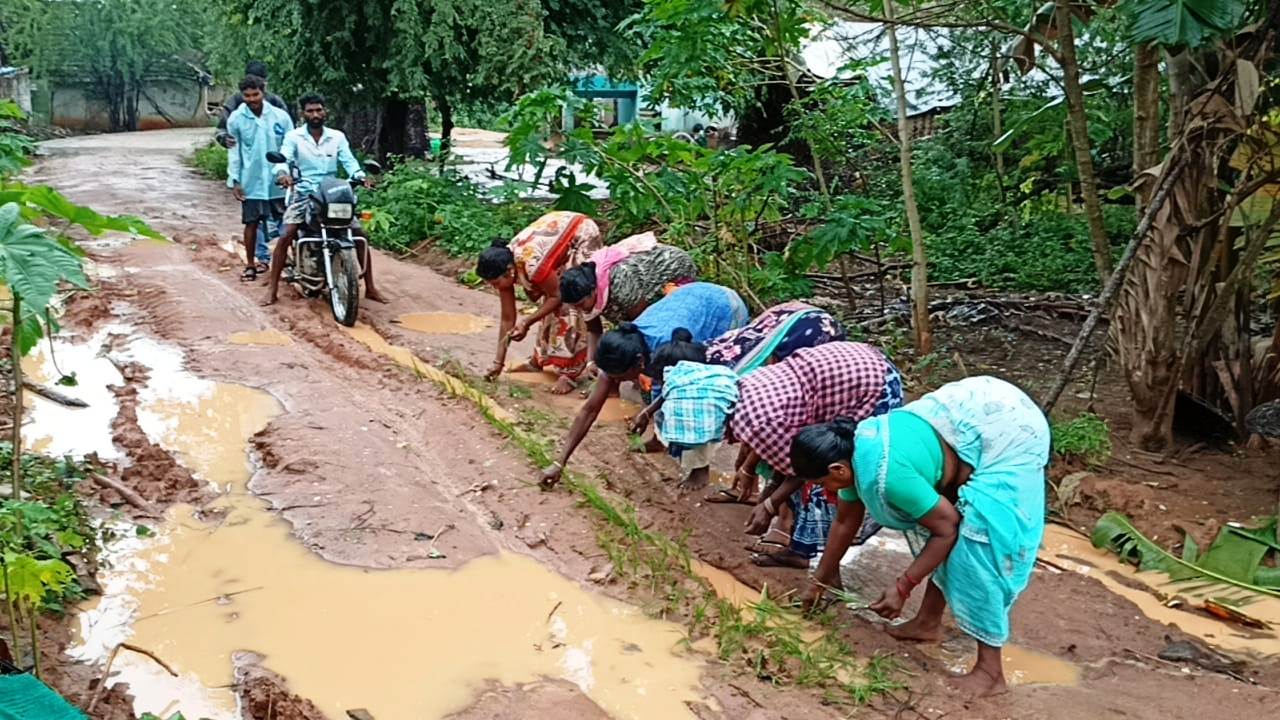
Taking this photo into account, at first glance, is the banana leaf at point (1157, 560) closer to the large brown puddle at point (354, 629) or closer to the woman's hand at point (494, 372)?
the large brown puddle at point (354, 629)

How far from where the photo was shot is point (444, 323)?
8.43m

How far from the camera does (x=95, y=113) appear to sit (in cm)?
2989

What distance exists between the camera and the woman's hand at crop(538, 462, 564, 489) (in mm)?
5094

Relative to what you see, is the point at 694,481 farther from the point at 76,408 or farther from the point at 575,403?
the point at 76,408

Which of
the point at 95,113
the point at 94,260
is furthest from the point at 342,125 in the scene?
the point at 95,113

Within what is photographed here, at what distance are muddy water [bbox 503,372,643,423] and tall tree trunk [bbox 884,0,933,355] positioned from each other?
2.18 metres

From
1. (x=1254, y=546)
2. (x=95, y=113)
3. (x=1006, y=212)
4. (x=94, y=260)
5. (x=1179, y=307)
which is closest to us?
(x=1254, y=546)

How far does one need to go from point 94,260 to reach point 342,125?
651 centimetres

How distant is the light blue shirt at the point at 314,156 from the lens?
330 inches

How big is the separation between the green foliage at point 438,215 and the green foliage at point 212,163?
5.65m

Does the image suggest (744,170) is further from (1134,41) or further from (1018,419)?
(1018,419)

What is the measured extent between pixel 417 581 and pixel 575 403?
2.44 meters

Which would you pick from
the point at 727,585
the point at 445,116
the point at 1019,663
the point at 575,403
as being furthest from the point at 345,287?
the point at 445,116

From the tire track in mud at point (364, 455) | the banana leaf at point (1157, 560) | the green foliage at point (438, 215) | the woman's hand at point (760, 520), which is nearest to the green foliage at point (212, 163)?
the green foliage at point (438, 215)
